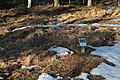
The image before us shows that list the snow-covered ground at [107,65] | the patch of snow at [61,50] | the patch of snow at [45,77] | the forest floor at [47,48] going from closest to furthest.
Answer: the patch of snow at [45,77] → the snow-covered ground at [107,65] → the forest floor at [47,48] → the patch of snow at [61,50]

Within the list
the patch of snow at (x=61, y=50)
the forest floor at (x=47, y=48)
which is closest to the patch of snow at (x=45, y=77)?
the forest floor at (x=47, y=48)

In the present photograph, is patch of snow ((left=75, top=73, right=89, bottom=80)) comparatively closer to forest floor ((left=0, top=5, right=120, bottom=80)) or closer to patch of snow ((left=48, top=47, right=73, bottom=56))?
forest floor ((left=0, top=5, right=120, bottom=80))

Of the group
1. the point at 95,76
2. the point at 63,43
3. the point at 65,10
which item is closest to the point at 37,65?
the point at 95,76

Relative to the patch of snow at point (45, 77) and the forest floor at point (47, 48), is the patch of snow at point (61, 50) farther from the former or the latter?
the patch of snow at point (45, 77)

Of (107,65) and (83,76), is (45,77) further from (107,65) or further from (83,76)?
(107,65)

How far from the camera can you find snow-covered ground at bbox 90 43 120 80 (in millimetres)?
11281

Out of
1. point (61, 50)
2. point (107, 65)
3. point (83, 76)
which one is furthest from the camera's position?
point (61, 50)

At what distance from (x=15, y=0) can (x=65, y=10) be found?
31.5 feet

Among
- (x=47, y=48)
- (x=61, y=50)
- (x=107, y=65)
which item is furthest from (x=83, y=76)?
(x=47, y=48)

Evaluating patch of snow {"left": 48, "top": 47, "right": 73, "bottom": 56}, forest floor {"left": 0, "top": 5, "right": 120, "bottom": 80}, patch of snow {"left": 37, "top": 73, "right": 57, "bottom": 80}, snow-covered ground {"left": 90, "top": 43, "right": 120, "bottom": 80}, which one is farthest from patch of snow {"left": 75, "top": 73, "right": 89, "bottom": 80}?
patch of snow {"left": 48, "top": 47, "right": 73, "bottom": 56}

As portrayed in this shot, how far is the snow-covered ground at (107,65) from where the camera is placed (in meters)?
11.3

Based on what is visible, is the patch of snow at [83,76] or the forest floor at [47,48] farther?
the forest floor at [47,48]

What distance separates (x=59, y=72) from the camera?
11461mm

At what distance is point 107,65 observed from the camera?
A: 12.3 metres
